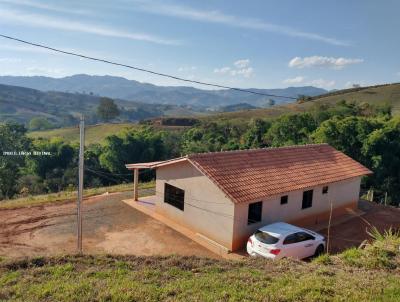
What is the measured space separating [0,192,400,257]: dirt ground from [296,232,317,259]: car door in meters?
1.64

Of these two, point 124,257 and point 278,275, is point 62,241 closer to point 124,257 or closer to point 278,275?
point 124,257

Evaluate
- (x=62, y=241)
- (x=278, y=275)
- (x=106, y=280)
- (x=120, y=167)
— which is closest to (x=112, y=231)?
(x=62, y=241)

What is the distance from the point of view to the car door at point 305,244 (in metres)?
13.8

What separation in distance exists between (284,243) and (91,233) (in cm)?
864

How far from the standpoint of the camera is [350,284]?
724 cm

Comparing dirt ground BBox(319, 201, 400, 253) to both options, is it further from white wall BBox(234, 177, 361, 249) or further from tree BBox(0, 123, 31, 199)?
tree BBox(0, 123, 31, 199)

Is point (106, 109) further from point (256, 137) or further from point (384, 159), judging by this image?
point (384, 159)

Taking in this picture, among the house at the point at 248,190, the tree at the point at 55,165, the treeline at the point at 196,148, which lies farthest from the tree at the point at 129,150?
the house at the point at 248,190

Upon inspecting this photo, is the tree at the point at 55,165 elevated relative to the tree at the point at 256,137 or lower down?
lower down

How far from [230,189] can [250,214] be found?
1.72 meters

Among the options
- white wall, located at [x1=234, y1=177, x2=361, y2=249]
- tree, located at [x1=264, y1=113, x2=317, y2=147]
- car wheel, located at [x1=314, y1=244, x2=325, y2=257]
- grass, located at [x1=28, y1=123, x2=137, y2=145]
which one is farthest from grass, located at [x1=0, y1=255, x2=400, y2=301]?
grass, located at [x1=28, y1=123, x2=137, y2=145]

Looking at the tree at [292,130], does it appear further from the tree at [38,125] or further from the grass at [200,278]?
the tree at [38,125]

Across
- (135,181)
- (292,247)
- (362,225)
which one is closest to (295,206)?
(292,247)

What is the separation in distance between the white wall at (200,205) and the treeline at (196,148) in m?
15.6
